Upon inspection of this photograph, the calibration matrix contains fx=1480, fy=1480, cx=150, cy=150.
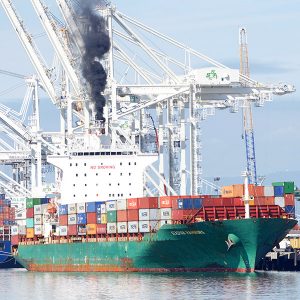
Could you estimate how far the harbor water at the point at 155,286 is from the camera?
6725 centimetres

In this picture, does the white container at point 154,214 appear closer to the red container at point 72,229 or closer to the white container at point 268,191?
the white container at point 268,191

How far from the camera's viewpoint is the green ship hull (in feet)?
248

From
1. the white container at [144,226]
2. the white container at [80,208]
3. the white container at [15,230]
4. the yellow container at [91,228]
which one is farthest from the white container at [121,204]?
the white container at [15,230]

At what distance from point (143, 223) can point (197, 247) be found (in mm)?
3592

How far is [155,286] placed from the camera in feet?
234

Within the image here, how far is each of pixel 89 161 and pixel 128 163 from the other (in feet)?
7.53

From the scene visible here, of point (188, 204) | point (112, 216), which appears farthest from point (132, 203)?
point (188, 204)

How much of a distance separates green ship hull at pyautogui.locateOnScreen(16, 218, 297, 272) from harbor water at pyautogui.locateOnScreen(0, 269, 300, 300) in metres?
0.76

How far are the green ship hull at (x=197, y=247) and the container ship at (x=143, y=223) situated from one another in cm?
5

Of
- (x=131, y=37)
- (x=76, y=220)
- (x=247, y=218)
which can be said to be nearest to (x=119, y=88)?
(x=131, y=37)

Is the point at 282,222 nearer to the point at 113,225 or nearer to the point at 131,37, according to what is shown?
the point at 113,225

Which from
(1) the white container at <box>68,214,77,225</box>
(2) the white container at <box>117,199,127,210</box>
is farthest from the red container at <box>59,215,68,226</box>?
(2) the white container at <box>117,199,127,210</box>

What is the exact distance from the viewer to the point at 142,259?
263 ft

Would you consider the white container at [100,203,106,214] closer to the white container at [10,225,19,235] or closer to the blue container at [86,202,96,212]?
the blue container at [86,202,96,212]
